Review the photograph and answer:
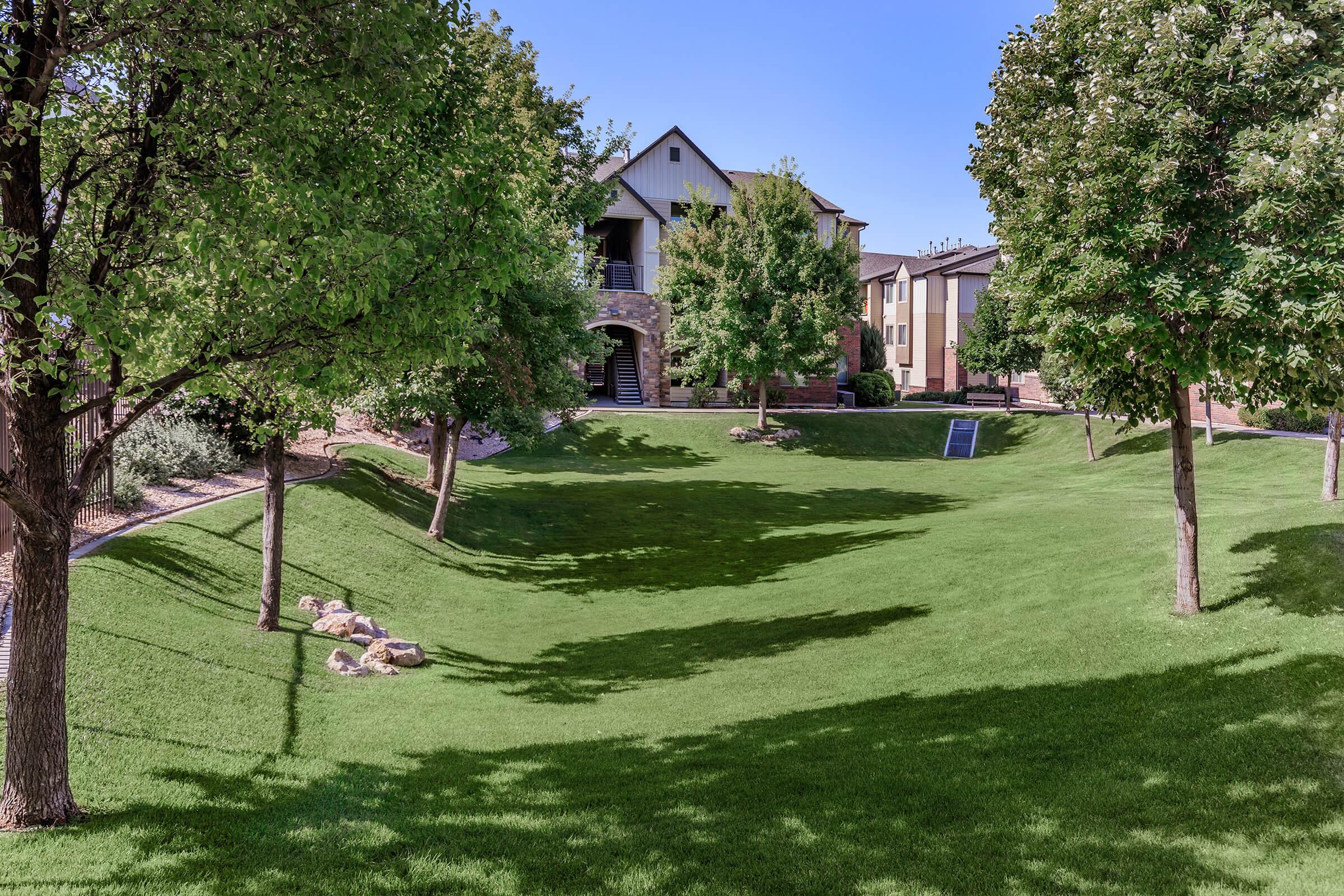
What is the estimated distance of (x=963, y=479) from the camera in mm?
30688

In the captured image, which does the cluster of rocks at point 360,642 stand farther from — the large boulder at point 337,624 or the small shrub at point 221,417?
the small shrub at point 221,417

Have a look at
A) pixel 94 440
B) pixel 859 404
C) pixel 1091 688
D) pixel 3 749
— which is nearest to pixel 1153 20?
pixel 1091 688

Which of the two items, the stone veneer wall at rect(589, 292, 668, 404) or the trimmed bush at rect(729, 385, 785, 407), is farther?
the trimmed bush at rect(729, 385, 785, 407)

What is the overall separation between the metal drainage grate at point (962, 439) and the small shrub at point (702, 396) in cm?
1237

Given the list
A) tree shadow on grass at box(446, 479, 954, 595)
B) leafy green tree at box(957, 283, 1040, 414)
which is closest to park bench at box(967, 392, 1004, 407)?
leafy green tree at box(957, 283, 1040, 414)

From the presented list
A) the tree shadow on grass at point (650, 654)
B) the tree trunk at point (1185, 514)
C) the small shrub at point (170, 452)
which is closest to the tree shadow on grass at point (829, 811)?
the tree trunk at point (1185, 514)

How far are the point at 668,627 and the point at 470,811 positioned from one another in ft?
25.2

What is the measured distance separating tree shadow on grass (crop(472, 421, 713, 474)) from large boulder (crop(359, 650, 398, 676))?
1910cm

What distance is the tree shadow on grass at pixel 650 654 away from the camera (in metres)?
11.6

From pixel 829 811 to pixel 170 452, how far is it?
14874 mm

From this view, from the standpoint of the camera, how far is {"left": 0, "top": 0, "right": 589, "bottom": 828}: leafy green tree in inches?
211

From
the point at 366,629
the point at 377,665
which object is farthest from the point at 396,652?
the point at 366,629

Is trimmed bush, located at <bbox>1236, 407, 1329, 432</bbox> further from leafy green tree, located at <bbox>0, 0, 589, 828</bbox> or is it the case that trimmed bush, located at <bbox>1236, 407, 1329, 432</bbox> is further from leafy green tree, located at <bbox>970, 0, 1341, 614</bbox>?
leafy green tree, located at <bbox>0, 0, 589, 828</bbox>

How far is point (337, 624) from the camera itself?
12477 millimetres
